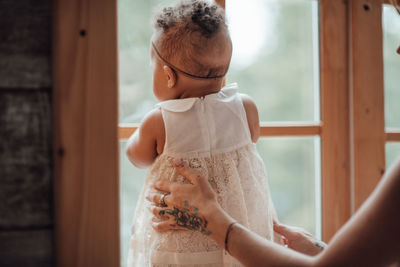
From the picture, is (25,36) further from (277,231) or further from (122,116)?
(277,231)

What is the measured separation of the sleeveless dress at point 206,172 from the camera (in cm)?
83

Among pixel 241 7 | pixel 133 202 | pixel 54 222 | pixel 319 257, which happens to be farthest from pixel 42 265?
pixel 241 7

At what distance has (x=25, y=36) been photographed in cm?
65

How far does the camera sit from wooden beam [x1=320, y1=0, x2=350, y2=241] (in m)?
1.24

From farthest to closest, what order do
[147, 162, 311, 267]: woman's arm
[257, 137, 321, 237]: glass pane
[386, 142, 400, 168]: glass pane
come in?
[386, 142, 400, 168]: glass pane
[257, 137, 321, 237]: glass pane
[147, 162, 311, 267]: woman's arm

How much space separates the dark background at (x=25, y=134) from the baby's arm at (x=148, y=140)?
10.0 inches

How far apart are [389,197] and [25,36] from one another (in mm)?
765

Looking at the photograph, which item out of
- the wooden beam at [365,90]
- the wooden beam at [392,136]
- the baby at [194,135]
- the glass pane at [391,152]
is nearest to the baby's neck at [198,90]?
the baby at [194,135]

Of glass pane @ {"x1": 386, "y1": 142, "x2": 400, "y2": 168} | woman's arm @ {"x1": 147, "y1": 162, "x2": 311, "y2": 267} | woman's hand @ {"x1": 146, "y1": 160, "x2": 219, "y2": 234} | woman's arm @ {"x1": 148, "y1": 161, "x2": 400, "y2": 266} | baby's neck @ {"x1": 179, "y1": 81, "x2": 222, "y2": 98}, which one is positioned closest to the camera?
woman's arm @ {"x1": 148, "y1": 161, "x2": 400, "y2": 266}

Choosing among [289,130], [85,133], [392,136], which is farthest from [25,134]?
[392,136]

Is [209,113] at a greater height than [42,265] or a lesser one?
greater

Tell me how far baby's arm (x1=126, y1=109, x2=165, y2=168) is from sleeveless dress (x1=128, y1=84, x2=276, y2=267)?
0.8 inches

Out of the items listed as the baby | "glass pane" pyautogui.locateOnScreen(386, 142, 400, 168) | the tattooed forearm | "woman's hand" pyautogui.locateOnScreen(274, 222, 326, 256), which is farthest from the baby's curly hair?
"glass pane" pyautogui.locateOnScreen(386, 142, 400, 168)

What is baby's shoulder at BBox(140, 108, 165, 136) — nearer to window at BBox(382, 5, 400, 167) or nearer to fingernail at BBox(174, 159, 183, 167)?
fingernail at BBox(174, 159, 183, 167)
